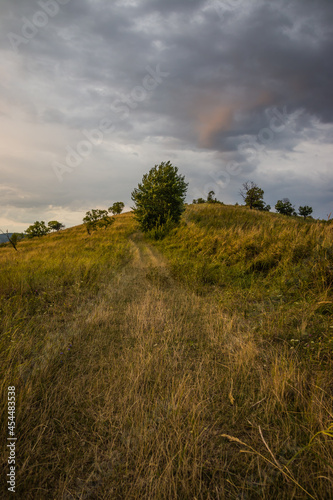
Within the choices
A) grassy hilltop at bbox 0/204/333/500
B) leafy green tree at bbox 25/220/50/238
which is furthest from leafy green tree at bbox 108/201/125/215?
grassy hilltop at bbox 0/204/333/500

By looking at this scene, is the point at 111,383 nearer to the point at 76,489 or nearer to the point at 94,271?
the point at 76,489

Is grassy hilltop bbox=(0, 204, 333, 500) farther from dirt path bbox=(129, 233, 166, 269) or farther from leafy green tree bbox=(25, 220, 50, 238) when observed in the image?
leafy green tree bbox=(25, 220, 50, 238)

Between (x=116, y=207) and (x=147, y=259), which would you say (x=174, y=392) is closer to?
(x=147, y=259)

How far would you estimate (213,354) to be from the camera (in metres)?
3.12

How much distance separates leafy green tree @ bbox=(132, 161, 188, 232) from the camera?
2122 cm

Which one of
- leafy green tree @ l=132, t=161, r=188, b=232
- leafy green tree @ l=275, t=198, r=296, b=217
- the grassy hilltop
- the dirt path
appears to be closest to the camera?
the grassy hilltop

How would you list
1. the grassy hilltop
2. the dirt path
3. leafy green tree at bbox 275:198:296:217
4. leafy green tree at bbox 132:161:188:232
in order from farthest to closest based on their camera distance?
leafy green tree at bbox 275:198:296:217 < leafy green tree at bbox 132:161:188:232 < the dirt path < the grassy hilltop

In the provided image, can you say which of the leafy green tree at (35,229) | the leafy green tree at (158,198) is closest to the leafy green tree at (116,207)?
the leafy green tree at (35,229)

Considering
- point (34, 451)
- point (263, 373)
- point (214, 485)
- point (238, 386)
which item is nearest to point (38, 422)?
point (34, 451)

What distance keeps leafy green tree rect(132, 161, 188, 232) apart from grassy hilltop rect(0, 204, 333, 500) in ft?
54.0

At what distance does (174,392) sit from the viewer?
A: 2363mm

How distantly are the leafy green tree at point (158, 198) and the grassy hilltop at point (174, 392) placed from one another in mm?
16465

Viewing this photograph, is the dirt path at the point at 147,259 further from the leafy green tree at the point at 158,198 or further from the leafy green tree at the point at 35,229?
the leafy green tree at the point at 35,229

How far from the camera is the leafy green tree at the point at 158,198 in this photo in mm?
21219
